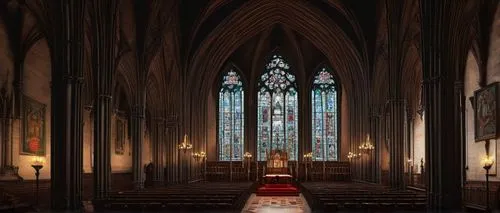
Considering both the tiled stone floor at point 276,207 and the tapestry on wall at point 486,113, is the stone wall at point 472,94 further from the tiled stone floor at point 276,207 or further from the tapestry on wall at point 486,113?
the tiled stone floor at point 276,207

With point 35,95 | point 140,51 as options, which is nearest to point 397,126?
point 140,51

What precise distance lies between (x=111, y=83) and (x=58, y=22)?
7.11 m

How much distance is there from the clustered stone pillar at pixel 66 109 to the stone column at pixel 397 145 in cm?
2001

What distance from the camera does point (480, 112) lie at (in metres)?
36.0

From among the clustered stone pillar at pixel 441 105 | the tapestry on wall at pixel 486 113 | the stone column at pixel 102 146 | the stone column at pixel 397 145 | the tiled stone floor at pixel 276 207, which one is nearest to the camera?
the clustered stone pillar at pixel 441 105

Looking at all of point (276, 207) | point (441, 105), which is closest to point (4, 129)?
point (276, 207)

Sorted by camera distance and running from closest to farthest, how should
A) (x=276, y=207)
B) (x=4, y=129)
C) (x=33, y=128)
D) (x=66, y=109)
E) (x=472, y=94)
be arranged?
(x=66, y=109), (x=4, y=129), (x=276, y=207), (x=33, y=128), (x=472, y=94)

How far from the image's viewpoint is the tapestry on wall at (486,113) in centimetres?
3362

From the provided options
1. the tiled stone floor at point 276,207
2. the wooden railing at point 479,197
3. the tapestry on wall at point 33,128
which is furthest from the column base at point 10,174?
the wooden railing at point 479,197

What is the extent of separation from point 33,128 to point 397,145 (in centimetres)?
2073

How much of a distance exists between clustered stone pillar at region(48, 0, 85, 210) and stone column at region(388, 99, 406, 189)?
20.0 m

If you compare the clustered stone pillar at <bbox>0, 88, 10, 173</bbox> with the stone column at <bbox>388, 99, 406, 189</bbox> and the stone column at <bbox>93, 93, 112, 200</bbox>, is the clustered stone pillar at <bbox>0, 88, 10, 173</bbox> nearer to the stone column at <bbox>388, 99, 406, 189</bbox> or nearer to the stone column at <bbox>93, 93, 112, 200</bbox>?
the stone column at <bbox>93, 93, 112, 200</bbox>

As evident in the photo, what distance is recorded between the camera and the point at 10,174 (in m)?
31.7

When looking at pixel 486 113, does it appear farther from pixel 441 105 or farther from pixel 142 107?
pixel 142 107
